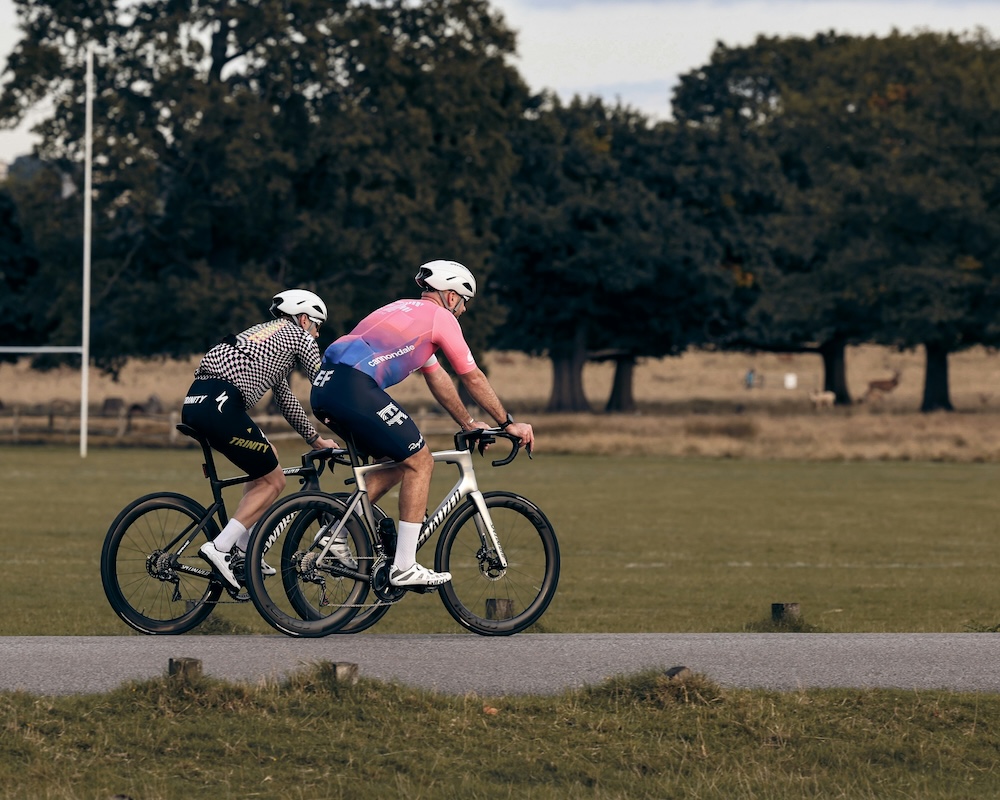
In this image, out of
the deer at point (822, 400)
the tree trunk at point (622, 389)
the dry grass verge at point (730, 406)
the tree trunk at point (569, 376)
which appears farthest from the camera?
the tree trunk at point (622, 389)

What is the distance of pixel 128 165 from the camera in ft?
170

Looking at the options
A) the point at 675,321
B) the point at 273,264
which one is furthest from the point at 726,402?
the point at 273,264

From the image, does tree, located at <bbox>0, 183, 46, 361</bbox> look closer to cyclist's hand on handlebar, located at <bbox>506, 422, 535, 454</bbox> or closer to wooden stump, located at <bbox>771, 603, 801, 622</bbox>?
wooden stump, located at <bbox>771, 603, 801, 622</bbox>

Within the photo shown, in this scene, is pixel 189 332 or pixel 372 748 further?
pixel 189 332

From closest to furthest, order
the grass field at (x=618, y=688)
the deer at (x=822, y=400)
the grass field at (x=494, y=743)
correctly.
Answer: the grass field at (x=494, y=743), the grass field at (x=618, y=688), the deer at (x=822, y=400)

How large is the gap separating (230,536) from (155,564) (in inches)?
18.7

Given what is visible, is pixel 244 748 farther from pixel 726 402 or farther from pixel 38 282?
pixel 726 402

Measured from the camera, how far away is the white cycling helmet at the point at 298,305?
9.67 m

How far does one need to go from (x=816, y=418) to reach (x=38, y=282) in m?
25.0

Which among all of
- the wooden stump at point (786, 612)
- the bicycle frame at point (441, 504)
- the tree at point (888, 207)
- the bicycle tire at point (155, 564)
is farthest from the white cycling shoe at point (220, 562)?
the tree at point (888, 207)

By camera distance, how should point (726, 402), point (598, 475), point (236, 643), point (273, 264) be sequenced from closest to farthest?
point (236, 643)
point (598, 475)
point (273, 264)
point (726, 402)

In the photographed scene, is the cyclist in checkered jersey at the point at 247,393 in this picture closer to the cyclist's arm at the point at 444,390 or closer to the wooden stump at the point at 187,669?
the cyclist's arm at the point at 444,390

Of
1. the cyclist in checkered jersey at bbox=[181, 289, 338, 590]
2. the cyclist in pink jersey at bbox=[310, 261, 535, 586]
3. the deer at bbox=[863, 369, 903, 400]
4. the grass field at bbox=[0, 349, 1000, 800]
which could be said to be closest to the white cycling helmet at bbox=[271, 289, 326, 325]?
the cyclist in checkered jersey at bbox=[181, 289, 338, 590]

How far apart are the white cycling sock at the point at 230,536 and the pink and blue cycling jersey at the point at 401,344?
1.13 m
